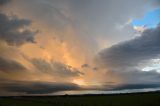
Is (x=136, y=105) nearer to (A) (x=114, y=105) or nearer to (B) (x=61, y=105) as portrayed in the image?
(A) (x=114, y=105)

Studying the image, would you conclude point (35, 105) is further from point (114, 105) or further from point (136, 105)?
point (136, 105)

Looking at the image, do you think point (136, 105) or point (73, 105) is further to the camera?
point (73, 105)

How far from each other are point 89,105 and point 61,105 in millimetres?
12208

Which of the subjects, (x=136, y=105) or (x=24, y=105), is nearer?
(x=136, y=105)

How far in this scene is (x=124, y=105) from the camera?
126 meters

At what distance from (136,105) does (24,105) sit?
157 ft

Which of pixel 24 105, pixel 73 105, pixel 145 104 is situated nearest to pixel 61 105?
pixel 73 105

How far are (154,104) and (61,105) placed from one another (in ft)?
128

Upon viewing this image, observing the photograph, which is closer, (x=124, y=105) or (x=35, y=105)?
(x=124, y=105)

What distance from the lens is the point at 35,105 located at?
135750 mm

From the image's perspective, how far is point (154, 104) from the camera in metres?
124

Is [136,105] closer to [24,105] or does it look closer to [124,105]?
[124,105]

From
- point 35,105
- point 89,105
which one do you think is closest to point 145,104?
point 89,105

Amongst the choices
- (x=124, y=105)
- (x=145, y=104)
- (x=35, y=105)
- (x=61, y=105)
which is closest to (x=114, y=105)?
(x=124, y=105)
